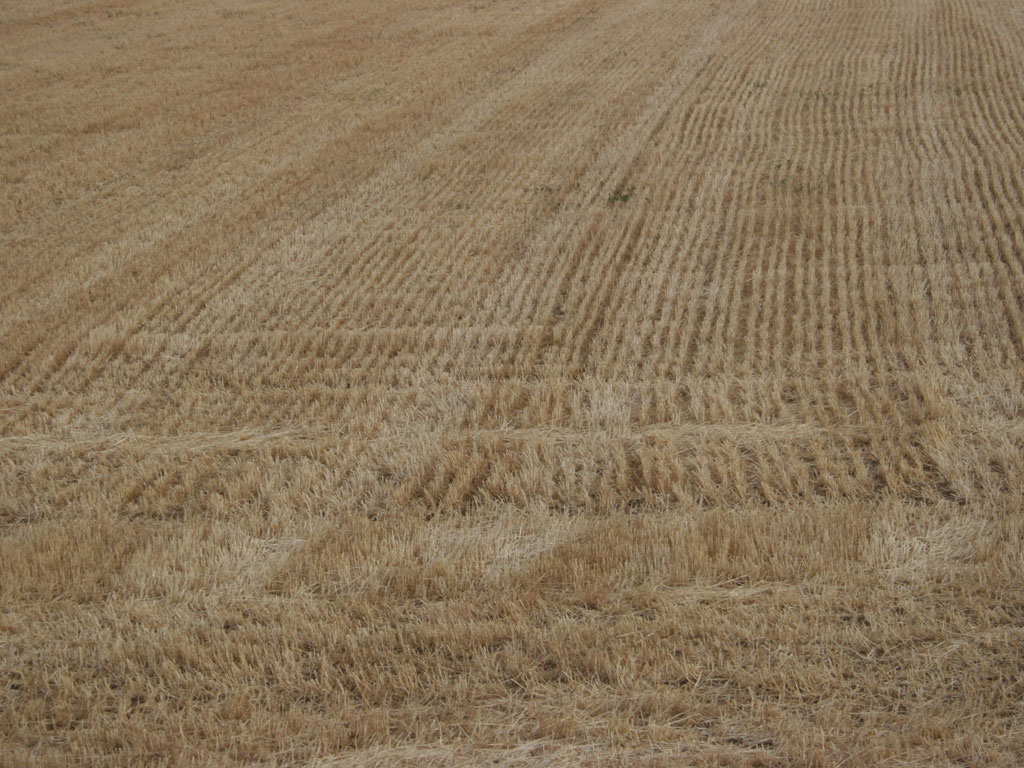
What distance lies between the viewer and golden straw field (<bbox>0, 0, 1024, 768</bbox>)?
4785 mm

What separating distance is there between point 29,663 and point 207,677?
1096 millimetres

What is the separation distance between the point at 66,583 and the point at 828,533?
15.7 feet

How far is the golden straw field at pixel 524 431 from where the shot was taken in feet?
15.7

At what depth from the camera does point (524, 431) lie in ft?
26.6

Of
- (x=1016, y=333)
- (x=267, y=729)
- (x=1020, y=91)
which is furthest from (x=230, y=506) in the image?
(x=1020, y=91)

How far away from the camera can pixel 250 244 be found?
12922 mm

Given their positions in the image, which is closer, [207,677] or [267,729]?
[267,729]

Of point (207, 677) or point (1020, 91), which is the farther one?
point (1020, 91)

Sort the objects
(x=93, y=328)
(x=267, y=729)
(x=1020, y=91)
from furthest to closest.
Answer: (x=1020, y=91) → (x=93, y=328) → (x=267, y=729)

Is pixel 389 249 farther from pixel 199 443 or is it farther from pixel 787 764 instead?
pixel 787 764

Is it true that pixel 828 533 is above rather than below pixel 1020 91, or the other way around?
below

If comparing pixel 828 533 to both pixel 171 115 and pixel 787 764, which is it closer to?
pixel 787 764

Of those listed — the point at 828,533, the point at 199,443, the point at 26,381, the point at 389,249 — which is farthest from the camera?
the point at 389,249

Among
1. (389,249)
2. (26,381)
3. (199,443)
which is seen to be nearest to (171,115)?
(389,249)
